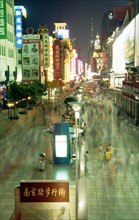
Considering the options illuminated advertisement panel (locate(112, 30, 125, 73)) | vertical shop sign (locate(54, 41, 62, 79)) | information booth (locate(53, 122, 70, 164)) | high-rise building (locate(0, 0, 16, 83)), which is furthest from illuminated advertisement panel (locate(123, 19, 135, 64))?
vertical shop sign (locate(54, 41, 62, 79))

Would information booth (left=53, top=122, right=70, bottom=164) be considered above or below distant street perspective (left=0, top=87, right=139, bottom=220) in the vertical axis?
above

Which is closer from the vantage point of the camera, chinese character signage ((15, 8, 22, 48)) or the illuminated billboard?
chinese character signage ((15, 8, 22, 48))

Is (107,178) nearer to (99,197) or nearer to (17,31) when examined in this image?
(99,197)

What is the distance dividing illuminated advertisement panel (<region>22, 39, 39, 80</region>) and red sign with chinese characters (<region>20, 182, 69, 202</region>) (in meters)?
79.3

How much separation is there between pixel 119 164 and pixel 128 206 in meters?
7.56

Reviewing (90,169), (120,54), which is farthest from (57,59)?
(90,169)

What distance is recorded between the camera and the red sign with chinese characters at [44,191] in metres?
11.4

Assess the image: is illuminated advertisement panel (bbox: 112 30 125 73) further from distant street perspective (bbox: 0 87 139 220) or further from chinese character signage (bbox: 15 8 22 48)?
distant street perspective (bbox: 0 87 139 220)

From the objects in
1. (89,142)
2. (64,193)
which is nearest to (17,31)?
(89,142)

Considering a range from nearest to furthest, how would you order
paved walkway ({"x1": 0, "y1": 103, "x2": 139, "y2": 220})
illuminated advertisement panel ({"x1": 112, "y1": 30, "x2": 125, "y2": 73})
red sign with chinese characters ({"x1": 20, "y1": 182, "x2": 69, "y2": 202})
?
red sign with chinese characters ({"x1": 20, "y1": 182, "x2": 69, "y2": 202}), paved walkway ({"x1": 0, "y1": 103, "x2": 139, "y2": 220}), illuminated advertisement panel ({"x1": 112, "y1": 30, "x2": 125, "y2": 73})

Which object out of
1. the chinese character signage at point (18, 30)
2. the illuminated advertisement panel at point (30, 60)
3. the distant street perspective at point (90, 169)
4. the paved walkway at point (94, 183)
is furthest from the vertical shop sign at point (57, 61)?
the paved walkway at point (94, 183)

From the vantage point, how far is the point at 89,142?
32719 mm

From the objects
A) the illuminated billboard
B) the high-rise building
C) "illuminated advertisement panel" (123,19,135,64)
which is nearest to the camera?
the high-rise building

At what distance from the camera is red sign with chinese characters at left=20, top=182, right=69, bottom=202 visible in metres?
11.4
